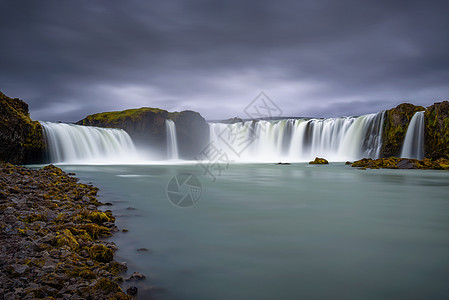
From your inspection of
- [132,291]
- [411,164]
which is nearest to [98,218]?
[132,291]

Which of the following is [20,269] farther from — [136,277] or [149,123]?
[149,123]

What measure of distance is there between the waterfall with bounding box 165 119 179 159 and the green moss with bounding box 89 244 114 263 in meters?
46.1

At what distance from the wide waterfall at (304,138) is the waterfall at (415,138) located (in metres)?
4.24

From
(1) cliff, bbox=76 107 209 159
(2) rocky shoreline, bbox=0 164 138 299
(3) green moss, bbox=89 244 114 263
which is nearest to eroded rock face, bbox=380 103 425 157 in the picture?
(1) cliff, bbox=76 107 209 159

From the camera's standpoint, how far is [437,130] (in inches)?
1200

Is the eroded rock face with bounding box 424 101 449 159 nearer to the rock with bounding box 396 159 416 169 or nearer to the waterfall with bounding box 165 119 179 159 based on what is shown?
the rock with bounding box 396 159 416 169

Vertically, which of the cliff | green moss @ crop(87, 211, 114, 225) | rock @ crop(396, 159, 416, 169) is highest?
the cliff

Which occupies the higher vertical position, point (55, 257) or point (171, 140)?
point (171, 140)

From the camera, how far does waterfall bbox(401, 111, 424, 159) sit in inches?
1283

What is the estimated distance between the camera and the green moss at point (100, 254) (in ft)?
10.8

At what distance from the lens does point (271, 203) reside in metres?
7.71

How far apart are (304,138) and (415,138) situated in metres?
16.0

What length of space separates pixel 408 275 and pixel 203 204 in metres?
5.00

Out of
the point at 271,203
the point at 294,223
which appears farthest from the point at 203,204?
the point at 294,223
